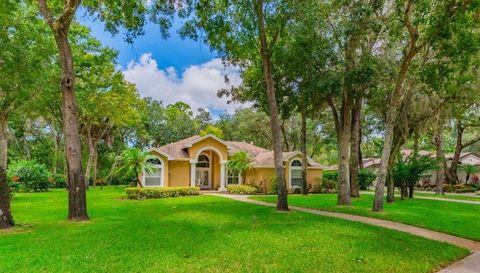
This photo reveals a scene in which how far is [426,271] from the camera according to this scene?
613 centimetres

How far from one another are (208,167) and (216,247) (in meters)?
24.0

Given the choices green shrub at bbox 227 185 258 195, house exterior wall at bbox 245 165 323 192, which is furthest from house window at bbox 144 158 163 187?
house exterior wall at bbox 245 165 323 192

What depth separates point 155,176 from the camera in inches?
1042

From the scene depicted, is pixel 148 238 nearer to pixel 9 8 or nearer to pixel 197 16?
pixel 197 16

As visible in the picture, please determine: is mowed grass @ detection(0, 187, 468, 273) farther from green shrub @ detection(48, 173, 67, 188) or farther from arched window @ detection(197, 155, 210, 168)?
green shrub @ detection(48, 173, 67, 188)

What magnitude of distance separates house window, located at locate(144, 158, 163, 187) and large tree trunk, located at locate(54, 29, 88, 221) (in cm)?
1512

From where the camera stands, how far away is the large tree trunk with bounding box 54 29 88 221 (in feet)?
35.7

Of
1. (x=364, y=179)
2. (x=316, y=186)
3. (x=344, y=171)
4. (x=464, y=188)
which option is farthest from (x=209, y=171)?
(x=464, y=188)

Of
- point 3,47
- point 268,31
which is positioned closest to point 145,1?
point 268,31

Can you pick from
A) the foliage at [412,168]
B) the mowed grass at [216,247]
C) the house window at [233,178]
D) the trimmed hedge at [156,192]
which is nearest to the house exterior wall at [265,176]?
the house window at [233,178]

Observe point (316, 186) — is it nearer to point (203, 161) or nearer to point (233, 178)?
point (233, 178)

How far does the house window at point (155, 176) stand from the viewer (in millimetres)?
26266

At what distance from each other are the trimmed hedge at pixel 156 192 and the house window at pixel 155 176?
11.9ft

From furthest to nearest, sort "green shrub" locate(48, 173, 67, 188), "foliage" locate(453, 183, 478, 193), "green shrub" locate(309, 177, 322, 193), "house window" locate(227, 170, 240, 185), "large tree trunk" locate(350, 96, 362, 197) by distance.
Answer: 1. "green shrub" locate(48, 173, 67, 188)
2. "foliage" locate(453, 183, 478, 193)
3. "house window" locate(227, 170, 240, 185)
4. "green shrub" locate(309, 177, 322, 193)
5. "large tree trunk" locate(350, 96, 362, 197)
